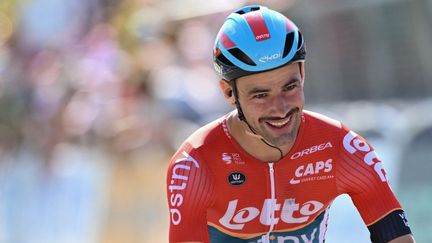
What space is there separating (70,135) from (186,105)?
2.26m

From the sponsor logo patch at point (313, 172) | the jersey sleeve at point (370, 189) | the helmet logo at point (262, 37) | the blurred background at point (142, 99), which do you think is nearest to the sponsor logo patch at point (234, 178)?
the sponsor logo patch at point (313, 172)

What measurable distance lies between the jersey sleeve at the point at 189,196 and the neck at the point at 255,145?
29cm

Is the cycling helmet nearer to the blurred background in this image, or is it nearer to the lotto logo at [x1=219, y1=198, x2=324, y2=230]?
the lotto logo at [x1=219, y1=198, x2=324, y2=230]

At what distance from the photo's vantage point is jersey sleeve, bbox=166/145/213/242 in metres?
5.00

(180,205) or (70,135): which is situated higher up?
(70,135)

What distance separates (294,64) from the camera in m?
5.03

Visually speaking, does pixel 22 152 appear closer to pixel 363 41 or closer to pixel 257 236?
pixel 363 41

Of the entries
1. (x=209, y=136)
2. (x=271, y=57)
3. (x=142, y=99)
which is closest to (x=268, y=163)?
(x=209, y=136)

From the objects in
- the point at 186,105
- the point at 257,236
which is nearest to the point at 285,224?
the point at 257,236

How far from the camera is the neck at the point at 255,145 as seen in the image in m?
5.33

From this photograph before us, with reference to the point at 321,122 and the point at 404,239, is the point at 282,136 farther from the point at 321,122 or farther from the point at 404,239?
the point at 404,239

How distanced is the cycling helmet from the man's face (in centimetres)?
5

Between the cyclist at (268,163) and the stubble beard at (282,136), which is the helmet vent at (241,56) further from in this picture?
the stubble beard at (282,136)

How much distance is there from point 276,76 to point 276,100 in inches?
4.7
